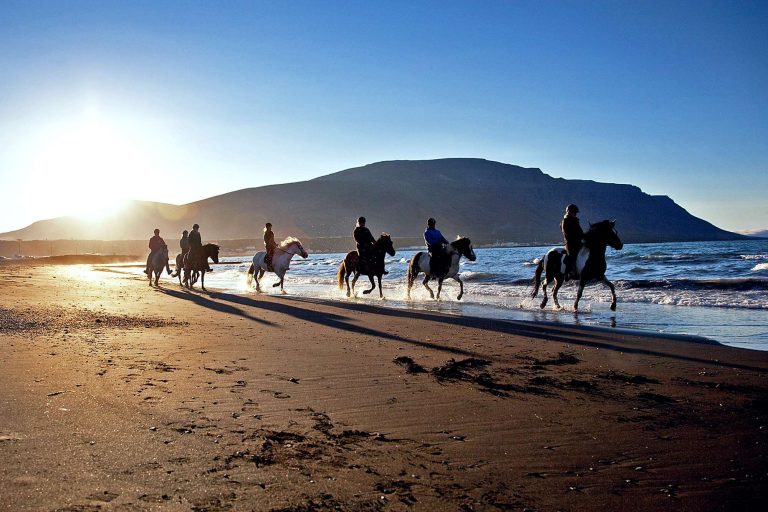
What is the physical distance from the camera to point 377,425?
4.10 m

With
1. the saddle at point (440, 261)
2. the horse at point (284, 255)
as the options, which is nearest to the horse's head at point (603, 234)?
the saddle at point (440, 261)

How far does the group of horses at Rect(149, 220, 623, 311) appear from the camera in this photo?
45.1 feet

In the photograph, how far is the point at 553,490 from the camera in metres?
3.00

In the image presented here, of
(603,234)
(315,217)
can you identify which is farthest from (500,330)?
(315,217)

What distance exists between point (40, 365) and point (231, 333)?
3.18 m

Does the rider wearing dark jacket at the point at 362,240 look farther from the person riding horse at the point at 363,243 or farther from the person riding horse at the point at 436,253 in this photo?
the person riding horse at the point at 436,253

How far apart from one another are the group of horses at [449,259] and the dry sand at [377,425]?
19.6 feet

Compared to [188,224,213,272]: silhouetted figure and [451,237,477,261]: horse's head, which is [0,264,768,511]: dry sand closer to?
[451,237,477,261]: horse's head

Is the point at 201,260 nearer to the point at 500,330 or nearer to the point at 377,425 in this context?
the point at 500,330

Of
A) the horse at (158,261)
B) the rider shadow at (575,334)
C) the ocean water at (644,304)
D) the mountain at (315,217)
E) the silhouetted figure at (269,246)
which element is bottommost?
the rider shadow at (575,334)

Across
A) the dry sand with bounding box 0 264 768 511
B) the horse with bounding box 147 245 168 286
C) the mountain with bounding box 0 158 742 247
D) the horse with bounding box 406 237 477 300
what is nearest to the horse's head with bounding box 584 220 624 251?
the horse with bounding box 406 237 477 300

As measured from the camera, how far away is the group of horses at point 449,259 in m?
13.8

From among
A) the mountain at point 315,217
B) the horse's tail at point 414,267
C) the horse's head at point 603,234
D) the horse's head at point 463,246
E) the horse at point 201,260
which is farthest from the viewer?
the mountain at point 315,217

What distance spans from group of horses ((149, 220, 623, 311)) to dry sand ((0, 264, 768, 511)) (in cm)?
597
